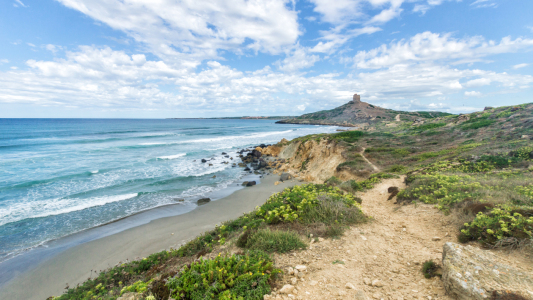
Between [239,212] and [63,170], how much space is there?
23.1 meters

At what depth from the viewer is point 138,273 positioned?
677cm

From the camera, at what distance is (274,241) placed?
5.66m

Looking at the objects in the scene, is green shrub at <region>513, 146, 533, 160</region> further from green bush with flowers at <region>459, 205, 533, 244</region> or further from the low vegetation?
the low vegetation

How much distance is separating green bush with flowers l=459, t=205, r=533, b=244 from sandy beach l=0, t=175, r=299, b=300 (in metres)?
10.9

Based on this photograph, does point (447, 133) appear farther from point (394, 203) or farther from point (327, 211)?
point (327, 211)

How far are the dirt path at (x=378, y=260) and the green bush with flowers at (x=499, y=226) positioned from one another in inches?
21.8

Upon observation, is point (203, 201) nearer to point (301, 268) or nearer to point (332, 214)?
point (332, 214)

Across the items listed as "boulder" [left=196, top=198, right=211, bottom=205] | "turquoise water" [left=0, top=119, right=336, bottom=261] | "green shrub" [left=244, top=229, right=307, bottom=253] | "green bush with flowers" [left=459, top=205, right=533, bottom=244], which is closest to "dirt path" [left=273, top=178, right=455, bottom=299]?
"green shrub" [left=244, top=229, right=307, bottom=253]

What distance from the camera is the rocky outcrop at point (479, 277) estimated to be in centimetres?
325

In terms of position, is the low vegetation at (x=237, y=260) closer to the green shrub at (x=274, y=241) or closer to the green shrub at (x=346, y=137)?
the green shrub at (x=274, y=241)

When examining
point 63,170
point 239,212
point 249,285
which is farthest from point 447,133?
point 63,170

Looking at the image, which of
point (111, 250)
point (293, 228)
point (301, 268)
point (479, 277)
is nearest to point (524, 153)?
point (479, 277)

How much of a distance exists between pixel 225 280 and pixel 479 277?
4.16 metres

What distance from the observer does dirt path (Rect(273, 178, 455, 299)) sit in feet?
13.1
